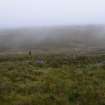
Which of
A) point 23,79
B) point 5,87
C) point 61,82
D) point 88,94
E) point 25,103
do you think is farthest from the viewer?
point 23,79

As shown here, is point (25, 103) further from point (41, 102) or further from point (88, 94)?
point (88, 94)

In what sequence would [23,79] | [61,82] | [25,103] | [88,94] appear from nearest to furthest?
1. [25,103]
2. [88,94]
3. [61,82]
4. [23,79]

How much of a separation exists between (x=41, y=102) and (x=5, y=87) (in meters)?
4.32

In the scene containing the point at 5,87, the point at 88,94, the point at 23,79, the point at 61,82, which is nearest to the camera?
the point at 88,94

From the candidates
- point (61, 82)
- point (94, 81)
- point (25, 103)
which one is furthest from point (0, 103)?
point (94, 81)

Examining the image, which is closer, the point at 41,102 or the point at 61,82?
the point at 41,102

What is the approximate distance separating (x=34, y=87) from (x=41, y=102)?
3.95 metres

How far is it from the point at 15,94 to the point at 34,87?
2045mm

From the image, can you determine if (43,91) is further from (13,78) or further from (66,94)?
(13,78)

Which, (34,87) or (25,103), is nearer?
→ (25,103)

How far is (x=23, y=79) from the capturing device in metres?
24.2

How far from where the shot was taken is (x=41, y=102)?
1638 cm

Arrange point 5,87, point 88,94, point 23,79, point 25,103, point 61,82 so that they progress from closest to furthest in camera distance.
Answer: point 25,103 < point 88,94 < point 5,87 < point 61,82 < point 23,79

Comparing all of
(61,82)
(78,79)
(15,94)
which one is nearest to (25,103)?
(15,94)
